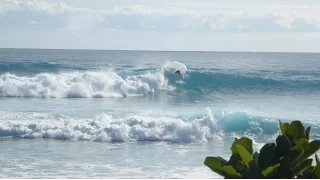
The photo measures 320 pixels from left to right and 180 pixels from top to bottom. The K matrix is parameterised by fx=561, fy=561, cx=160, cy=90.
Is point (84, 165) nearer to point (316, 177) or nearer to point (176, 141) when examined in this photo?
point (176, 141)

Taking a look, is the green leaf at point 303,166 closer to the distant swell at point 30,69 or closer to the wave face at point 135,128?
the wave face at point 135,128

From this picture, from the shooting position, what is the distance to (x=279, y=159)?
9.27ft

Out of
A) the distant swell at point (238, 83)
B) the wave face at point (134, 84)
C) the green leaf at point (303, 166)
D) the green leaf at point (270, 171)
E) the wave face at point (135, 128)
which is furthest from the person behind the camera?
the distant swell at point (238, 83)

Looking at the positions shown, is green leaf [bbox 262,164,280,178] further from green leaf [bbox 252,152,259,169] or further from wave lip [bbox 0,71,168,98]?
wave lip [bbox 0,71,168,98]

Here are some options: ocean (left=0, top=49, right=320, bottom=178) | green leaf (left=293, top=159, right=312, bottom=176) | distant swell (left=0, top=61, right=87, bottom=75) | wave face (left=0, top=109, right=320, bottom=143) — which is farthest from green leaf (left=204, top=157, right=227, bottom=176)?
distant swell (left=0, top=61, right=87, bottom=75)

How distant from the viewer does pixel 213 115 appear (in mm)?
17531

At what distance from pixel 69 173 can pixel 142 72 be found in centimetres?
2563

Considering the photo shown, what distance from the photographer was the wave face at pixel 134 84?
98.8ft

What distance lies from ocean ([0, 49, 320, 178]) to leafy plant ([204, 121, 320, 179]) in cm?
572

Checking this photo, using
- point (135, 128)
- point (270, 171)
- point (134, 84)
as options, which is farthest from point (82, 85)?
point (270, 171)

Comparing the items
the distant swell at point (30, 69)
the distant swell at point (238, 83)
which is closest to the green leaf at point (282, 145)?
the distant swell at point (238, 83)

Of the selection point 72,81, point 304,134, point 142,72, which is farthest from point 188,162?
point 142,72

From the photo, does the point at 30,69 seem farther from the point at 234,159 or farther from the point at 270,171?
the point at 270,171

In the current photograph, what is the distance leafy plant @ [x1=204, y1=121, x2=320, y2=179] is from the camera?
8.98 ft
